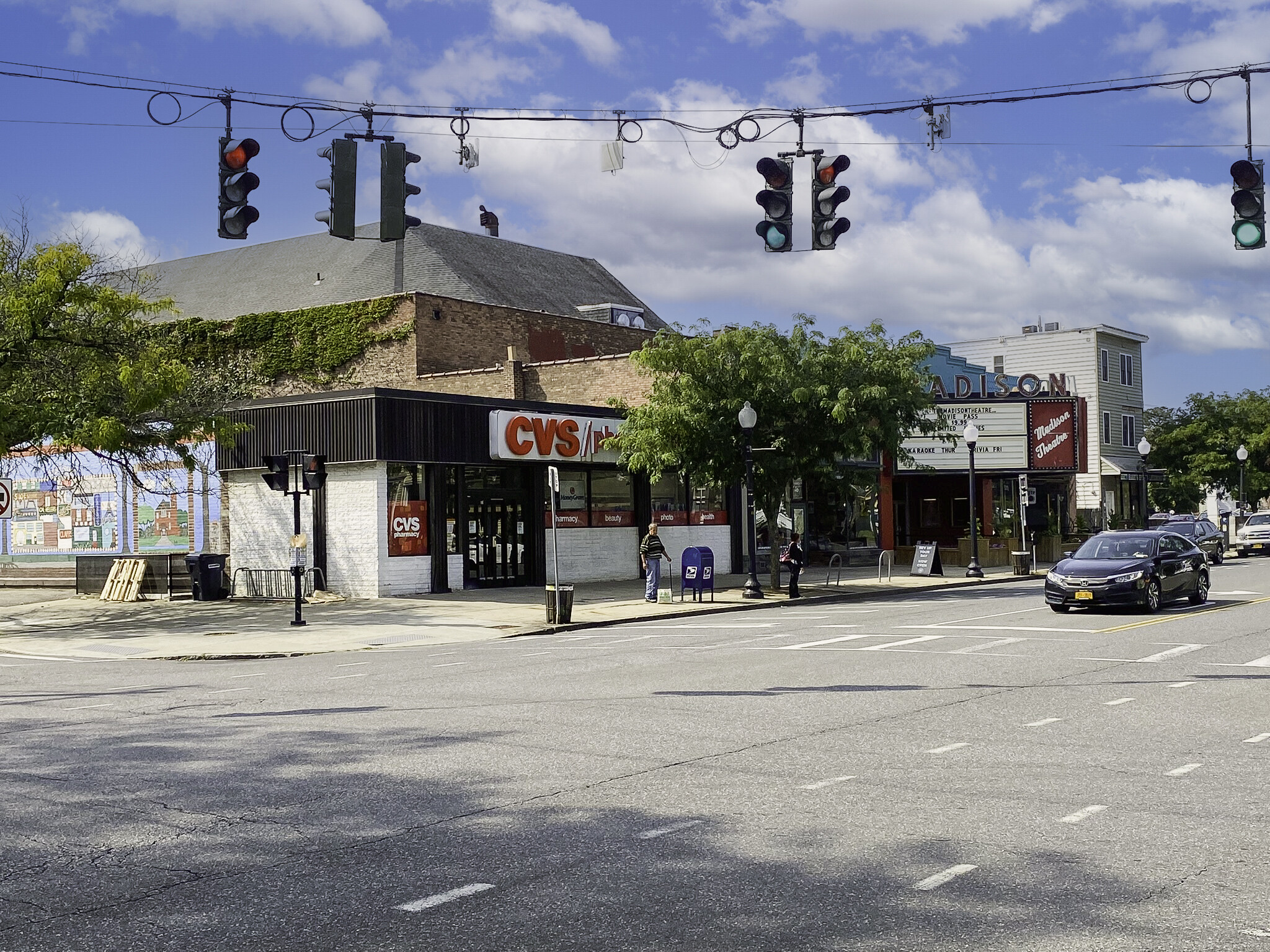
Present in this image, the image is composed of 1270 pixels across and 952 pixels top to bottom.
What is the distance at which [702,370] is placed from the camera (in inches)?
1161

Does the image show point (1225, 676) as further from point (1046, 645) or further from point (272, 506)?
point (272, 506)

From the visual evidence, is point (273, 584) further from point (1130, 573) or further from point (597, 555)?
point (1130, 573)

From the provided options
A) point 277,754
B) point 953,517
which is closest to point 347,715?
point 277,754

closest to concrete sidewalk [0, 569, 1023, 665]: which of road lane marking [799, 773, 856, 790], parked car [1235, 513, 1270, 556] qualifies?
road lane marking [799, 773, 856, 790]

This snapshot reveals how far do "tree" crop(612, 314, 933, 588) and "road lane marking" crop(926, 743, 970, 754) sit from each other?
18.9 metres

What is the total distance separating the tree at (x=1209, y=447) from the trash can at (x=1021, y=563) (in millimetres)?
32151

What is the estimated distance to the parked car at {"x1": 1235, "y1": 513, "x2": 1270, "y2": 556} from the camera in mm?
50531

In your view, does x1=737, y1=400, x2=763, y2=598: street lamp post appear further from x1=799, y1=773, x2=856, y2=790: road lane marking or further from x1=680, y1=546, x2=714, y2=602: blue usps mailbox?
x1=799, y1=773, x2=856, y2=790: road lane marking

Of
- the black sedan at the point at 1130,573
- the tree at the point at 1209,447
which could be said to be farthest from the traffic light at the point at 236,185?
the tree at the point at 1209,447

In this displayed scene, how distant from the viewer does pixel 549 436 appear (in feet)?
109

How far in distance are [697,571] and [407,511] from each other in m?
7.08

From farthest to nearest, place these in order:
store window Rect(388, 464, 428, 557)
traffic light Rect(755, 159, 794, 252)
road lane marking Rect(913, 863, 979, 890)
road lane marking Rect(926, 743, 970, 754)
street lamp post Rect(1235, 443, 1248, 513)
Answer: street lamp post Rect(1235, 443, 1248, 513) < store window Rect(388, 464, 428, 557) < traffic light Rect(755, 159, 794, 252) < road lane marking Rect(926, 743, 970, 754) < road lane marking Rect(913, 863, 979, 890)

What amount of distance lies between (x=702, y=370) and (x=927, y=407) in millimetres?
5541

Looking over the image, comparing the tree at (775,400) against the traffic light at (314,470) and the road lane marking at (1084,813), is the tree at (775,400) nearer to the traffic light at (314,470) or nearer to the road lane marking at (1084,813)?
the traffic light at (314,470)
